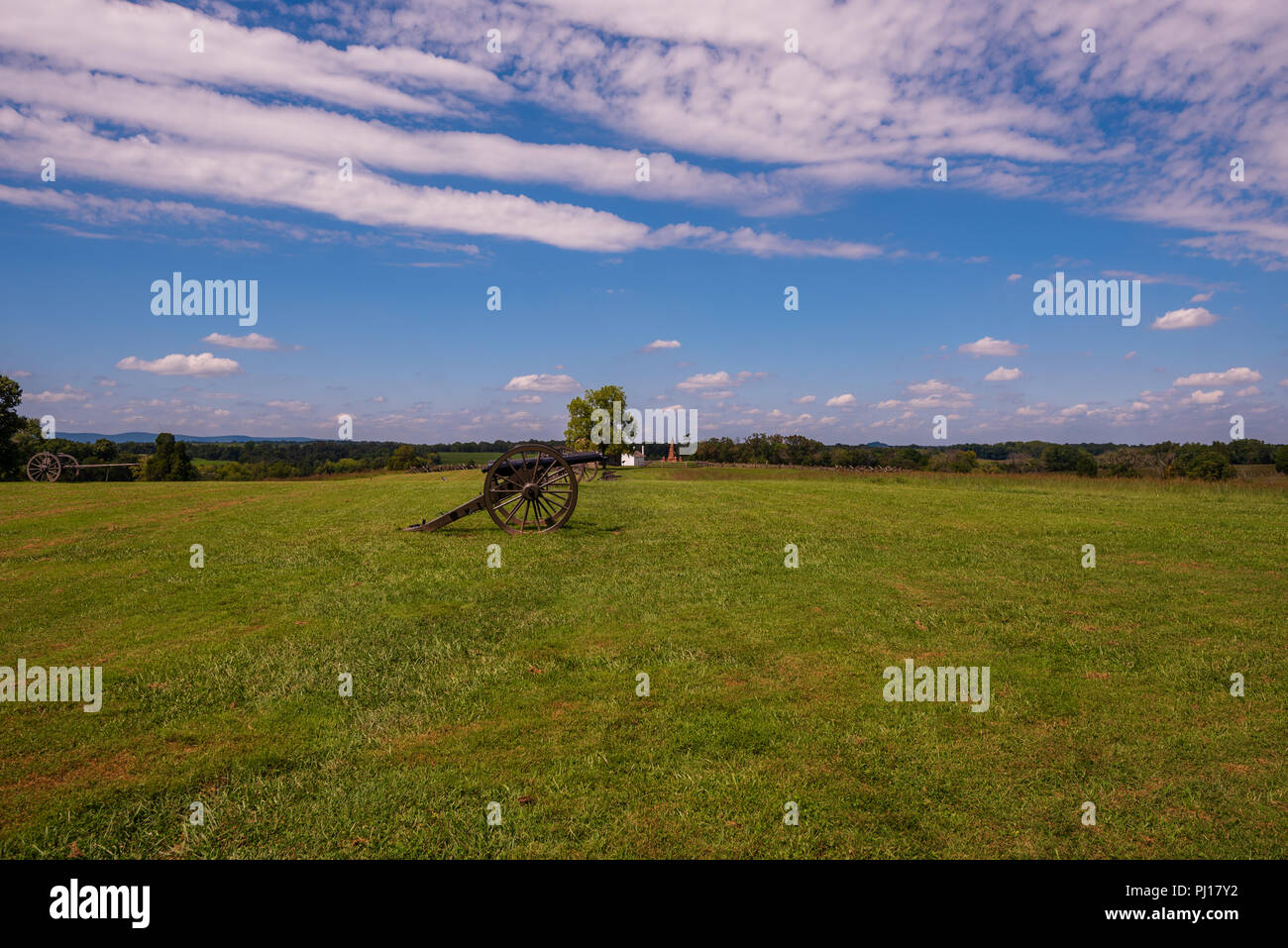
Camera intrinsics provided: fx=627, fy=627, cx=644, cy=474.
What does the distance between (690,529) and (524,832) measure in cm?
1227

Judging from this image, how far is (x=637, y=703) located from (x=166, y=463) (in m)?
53.2

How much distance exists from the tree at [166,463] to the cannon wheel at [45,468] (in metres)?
13.0

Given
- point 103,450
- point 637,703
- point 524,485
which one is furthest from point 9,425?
point 637,703

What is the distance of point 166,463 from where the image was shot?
1813 inches

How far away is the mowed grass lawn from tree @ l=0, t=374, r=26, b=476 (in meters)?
29.5

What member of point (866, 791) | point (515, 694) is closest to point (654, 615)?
point (515, 694)

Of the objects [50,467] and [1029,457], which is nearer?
[50,467]

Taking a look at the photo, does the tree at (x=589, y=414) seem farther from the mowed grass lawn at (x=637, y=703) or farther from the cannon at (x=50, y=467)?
the mowed grass lawn at (x=637, y=703)

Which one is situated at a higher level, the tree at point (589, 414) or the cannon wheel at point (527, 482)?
the tree at point (589, 414)

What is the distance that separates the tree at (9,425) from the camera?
34.5 meters

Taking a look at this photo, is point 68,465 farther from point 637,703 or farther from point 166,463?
point 637,703

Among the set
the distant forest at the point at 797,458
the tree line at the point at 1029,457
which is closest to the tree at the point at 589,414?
the distant forest at the point at 797,458
